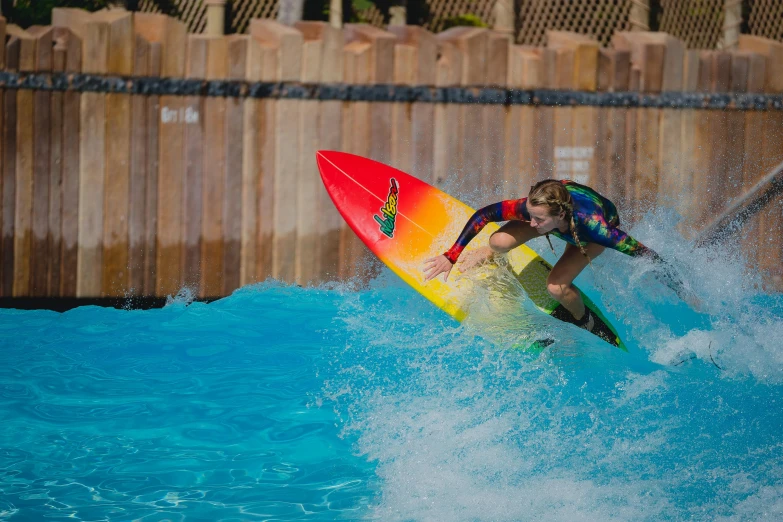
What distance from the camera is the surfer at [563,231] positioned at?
16.8ft

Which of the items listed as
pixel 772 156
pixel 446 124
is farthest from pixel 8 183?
pixel 772 156

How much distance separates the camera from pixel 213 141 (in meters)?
7.30

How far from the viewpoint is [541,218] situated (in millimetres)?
5090

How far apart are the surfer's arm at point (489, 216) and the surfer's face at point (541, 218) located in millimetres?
235

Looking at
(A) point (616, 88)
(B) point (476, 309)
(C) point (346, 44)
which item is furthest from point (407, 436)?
(A) point (616, 88)

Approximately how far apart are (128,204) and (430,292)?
2.63 meters

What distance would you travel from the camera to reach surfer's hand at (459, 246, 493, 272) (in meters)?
6.09

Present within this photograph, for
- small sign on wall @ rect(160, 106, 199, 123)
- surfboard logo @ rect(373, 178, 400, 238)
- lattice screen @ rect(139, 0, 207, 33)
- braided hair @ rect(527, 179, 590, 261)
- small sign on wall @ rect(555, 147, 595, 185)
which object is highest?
lattice screen @ rect(139, 0, 207, 33)

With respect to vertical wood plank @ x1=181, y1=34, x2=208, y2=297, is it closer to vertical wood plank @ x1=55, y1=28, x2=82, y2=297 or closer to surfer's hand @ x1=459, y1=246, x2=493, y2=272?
vertical wood plank @ x1=55, y1=28, x2=82, y2=297

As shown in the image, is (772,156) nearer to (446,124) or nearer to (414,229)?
(446,124)

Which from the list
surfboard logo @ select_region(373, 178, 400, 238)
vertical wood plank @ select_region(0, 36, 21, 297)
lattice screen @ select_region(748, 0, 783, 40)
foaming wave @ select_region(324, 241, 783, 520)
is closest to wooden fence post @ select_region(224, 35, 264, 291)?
foaming wave @ select_region(324, 241, 783, 520)

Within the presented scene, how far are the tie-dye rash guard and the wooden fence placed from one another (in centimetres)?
213

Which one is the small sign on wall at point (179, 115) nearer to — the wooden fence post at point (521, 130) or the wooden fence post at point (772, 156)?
the wooden fence post at point (521, 130)

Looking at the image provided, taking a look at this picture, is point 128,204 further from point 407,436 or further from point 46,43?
point 407,436
